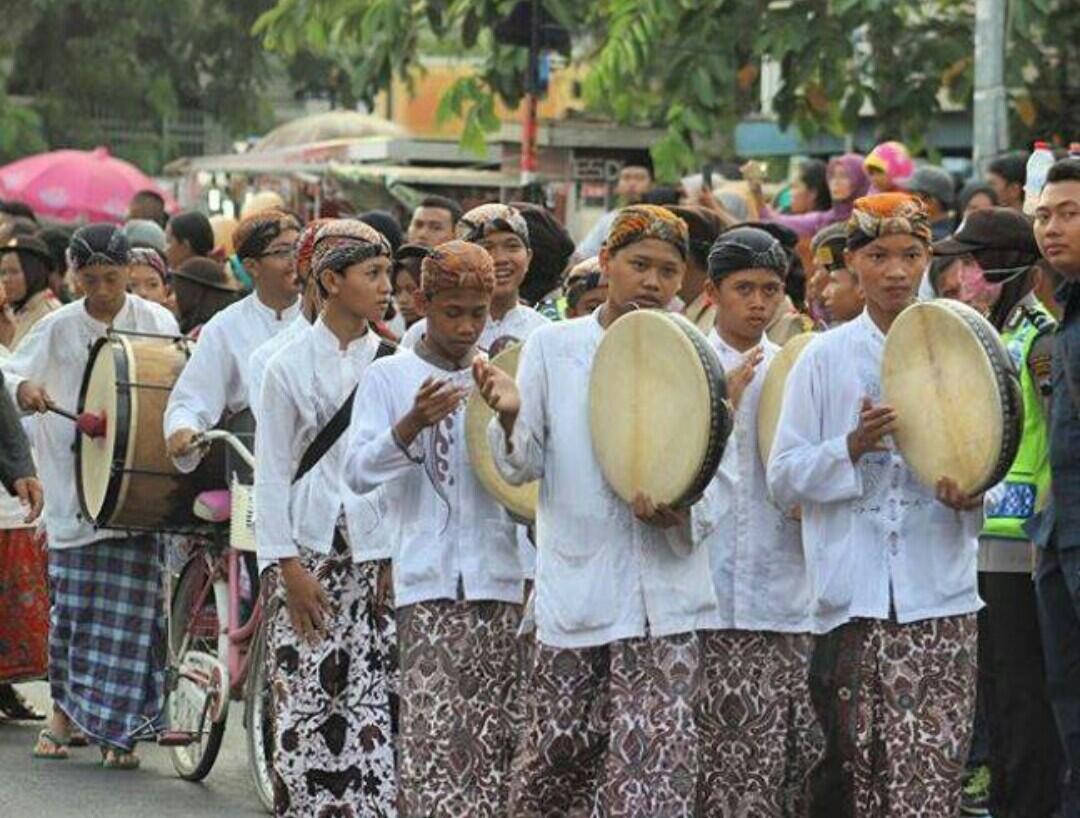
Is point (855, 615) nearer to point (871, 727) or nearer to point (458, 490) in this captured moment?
point (871, 727)

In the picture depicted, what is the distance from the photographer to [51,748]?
1162 cm

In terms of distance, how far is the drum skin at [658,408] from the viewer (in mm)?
7656

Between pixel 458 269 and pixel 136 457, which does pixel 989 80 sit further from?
pixel 458 269

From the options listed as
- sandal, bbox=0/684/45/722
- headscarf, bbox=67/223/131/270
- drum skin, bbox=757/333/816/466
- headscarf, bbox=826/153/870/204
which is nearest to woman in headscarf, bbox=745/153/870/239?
headscarf, bbox=826/153/870/204

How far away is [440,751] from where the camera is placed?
8172 millimetres

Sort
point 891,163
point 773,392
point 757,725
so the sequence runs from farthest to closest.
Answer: point 891,163
point 773,392
point 757,725

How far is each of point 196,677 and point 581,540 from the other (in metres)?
3.62

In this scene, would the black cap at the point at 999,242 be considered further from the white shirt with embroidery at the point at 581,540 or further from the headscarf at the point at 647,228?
the white shirt with embroidery at the point at 581,540

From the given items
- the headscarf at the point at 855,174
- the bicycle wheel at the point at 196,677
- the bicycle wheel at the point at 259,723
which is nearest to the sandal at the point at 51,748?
the bicycle wheel at the point at 196,677

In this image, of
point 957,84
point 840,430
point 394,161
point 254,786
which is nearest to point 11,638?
point 254,786

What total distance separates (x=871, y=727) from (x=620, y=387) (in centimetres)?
109

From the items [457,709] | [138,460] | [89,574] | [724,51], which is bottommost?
[89,574]

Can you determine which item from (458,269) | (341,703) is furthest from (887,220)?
(341,703)

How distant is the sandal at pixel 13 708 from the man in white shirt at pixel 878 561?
5.54 m
